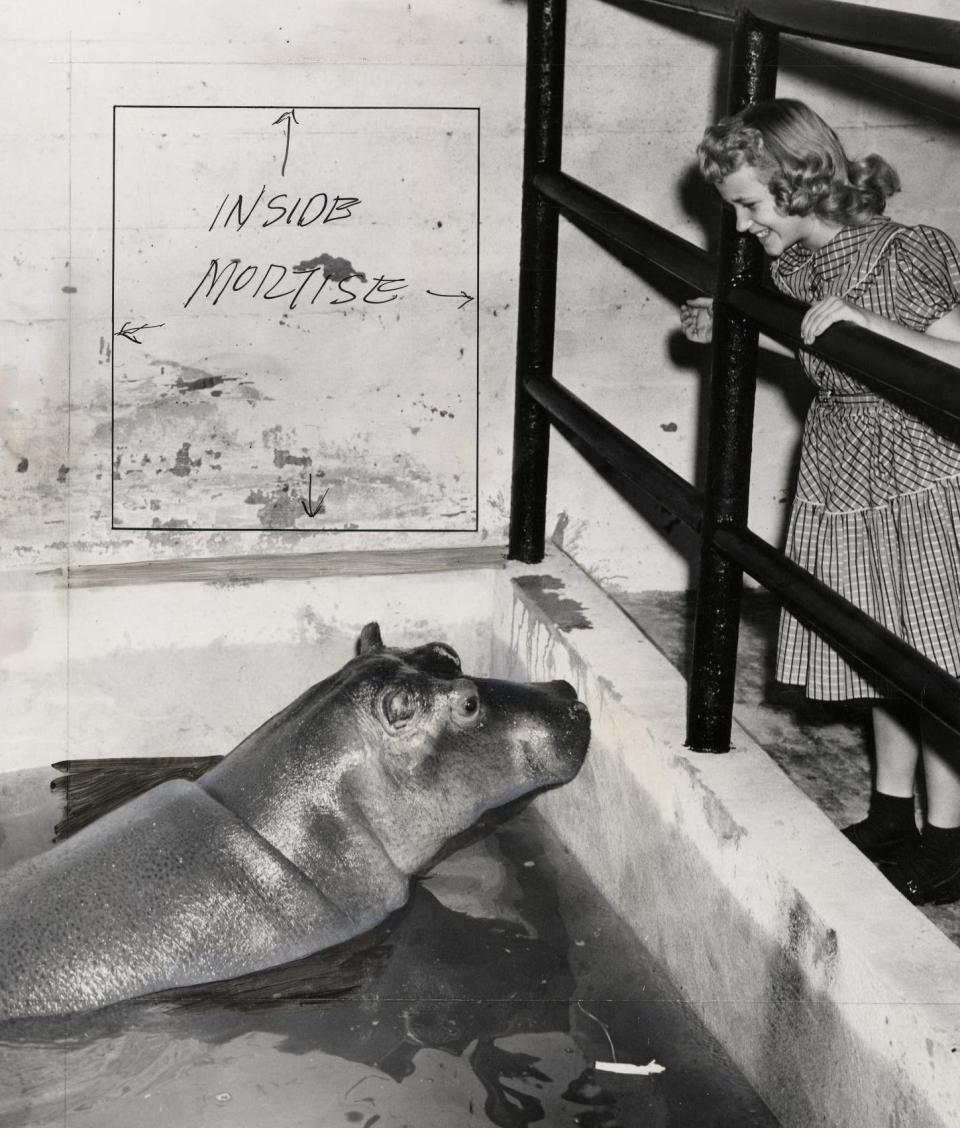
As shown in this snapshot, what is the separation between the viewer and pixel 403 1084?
1.94m

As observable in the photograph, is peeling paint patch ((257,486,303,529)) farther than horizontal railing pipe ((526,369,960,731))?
Yes

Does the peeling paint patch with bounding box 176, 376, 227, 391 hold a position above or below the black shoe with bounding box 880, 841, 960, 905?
above

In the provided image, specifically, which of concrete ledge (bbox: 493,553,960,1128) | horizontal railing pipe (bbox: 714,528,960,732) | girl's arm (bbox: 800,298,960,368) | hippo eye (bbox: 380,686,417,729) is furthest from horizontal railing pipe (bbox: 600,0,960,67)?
hippo eye (bbox: 380,686,417,729)

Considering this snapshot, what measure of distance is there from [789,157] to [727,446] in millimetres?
404

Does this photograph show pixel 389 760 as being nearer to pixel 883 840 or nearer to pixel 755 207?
pixel 883 840

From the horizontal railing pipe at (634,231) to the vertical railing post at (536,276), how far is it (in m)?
0.06

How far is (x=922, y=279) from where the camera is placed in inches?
84.1

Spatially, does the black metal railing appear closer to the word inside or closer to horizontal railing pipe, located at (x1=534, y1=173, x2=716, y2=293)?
horizontal railing pipe, located at (x1=534, y1=173, x2=716, y2=293)

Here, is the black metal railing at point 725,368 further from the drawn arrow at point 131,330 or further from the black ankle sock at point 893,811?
the drawn arrow at point 131,330

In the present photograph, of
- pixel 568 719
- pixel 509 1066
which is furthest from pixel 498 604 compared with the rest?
pixel 509 1066

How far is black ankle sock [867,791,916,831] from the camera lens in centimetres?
238

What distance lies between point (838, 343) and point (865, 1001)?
741 millimetres

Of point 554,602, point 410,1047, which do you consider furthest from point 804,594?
point 554,602

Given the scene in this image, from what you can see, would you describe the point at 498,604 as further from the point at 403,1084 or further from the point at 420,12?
the point at 403,1084
